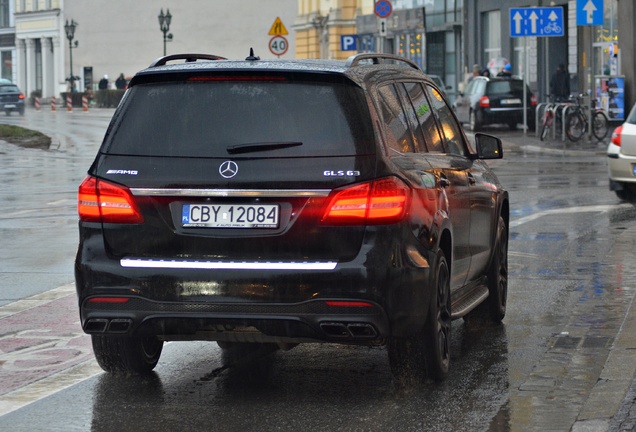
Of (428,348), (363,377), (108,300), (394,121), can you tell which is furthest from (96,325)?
(394,121)

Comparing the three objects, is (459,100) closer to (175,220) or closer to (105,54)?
(175,220)

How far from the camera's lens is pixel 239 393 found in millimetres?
7160

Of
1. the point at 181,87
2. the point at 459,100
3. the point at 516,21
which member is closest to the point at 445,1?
the point at 459,100

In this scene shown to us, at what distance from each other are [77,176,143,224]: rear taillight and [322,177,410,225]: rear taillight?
930 mm

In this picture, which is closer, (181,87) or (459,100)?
(181,87)

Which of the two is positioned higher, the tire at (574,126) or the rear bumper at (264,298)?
the tire at (574,126)

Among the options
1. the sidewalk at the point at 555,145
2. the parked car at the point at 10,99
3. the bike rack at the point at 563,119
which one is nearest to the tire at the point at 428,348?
the sidewalk at the point at 555,145

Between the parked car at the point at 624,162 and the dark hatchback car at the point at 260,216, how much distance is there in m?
11.4

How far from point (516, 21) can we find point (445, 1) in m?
21.4

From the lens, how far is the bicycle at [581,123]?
32594 mm

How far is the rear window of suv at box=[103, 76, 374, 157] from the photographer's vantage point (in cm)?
673

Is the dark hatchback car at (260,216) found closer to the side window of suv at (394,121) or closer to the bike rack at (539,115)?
the side window of suv at (394,121)

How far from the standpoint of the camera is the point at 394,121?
23.7 ft

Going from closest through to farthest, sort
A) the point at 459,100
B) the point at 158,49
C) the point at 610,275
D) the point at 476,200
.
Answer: the point at 476,200 → the point at 610,275 → the point at 459,100 → the point at 158,49
